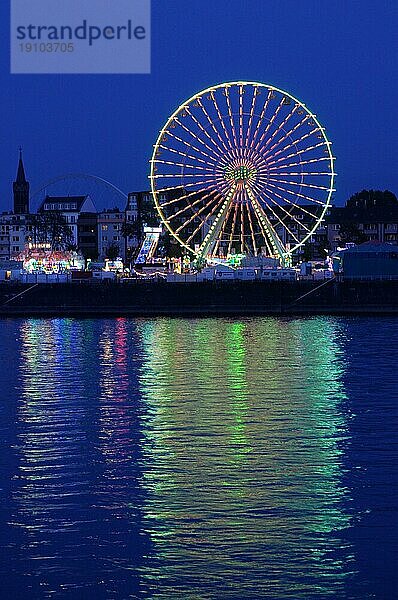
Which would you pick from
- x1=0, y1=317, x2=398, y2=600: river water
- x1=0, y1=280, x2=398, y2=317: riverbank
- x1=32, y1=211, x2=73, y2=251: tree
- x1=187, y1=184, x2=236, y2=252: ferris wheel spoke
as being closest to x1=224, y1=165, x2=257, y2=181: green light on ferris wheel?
x1=187, y1=184, x2=236, y2=252: ferris wheel spoke

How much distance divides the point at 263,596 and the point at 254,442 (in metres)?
11.4

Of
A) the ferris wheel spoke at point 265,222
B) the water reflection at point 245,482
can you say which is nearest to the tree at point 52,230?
the ferris wheel spoke at point 265,222

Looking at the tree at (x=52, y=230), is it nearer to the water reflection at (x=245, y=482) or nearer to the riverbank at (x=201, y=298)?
the riverbank at (x=201, y=298)

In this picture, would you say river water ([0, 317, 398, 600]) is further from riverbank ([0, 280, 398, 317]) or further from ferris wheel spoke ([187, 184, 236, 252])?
riverbank ([0, 280, 398, 317])

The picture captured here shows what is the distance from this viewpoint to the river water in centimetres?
1875

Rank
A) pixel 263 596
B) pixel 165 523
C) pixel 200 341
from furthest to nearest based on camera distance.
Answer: pixel 200 341 < pixel 165 523 < pixel 263 596

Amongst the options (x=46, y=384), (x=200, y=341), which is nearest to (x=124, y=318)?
(x=200, y=341)

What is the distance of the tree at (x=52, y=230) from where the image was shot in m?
159

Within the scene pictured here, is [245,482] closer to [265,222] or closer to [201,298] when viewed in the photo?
[265,222]

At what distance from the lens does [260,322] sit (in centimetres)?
8081

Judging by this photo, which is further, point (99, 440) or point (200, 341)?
point (200, 341)

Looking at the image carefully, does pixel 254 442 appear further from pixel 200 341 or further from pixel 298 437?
pixel 200 341

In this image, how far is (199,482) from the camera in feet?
80.7

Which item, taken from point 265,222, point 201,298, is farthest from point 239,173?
point 201,298
